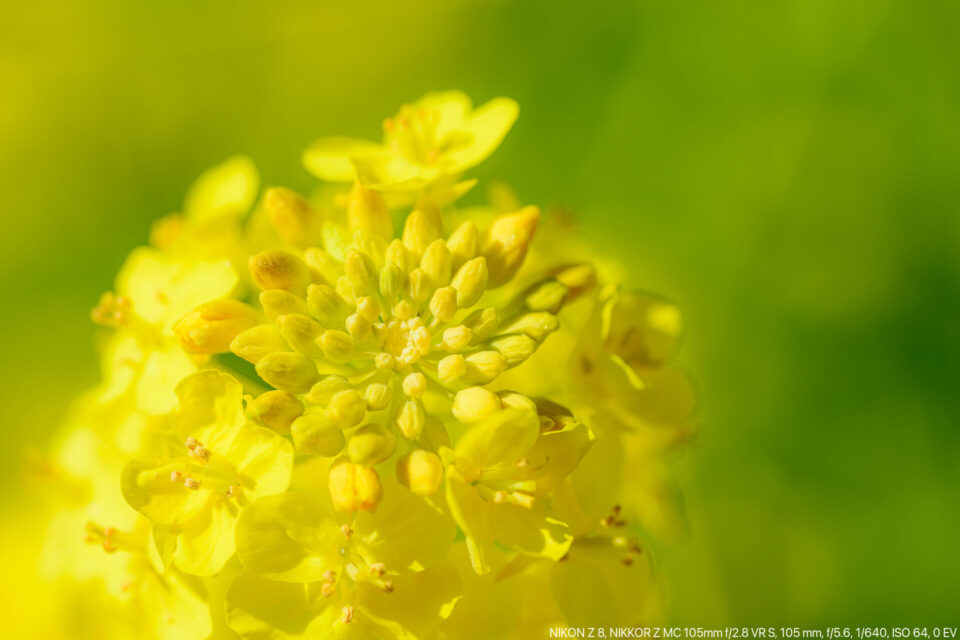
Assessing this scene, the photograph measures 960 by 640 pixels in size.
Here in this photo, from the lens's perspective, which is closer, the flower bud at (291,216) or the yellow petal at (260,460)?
the yellow petal at (260,460)

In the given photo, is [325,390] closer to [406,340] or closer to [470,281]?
[406,340]

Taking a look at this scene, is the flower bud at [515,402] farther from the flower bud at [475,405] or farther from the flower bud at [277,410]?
the flower bud at [277,410]

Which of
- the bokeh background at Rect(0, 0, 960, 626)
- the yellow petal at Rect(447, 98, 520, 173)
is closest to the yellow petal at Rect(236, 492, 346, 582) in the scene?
the yellow petal at Rect(447, 98, 520, 173)

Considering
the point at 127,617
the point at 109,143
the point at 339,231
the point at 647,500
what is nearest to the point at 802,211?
the point at 647,500

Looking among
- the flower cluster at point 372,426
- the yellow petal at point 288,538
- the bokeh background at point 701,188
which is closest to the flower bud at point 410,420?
the flower cluster at point 372,426

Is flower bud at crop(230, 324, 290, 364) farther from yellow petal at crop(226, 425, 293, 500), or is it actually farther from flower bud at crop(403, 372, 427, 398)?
flower bud at crop(403, 372, 427, 398)

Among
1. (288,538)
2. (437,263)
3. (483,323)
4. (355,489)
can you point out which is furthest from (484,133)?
(288,538)

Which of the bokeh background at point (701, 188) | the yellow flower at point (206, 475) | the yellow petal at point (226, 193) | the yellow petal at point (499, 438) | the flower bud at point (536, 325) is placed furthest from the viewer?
the bokeh background at point (701, 188)
